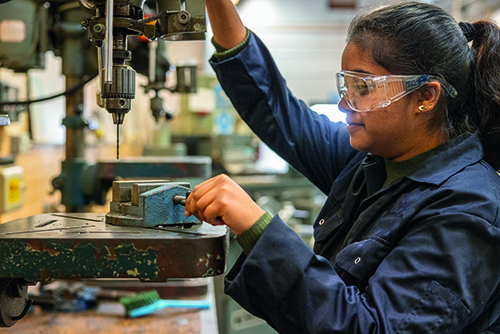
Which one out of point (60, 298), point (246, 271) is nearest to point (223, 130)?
point (60, 298)

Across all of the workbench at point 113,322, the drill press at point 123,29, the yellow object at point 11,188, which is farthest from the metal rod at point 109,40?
the yellow object at point 11,188

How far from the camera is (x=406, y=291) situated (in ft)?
2.36

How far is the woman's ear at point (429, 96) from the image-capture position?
911 mm

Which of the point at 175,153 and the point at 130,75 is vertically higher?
the point at 130,75

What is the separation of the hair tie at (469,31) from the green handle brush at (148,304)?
39.9 inches

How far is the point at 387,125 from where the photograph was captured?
3.05 ft

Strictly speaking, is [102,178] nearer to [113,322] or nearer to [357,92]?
[113,322]

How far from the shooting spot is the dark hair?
0.90 metres

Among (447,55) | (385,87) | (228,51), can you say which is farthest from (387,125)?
(228,51)

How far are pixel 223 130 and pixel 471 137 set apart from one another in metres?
3.23

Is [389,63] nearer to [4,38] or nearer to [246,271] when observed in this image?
[246,271]

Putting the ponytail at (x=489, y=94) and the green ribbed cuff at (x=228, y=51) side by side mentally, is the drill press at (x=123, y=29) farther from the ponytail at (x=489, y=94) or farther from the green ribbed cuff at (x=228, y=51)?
the ponytail at (x=489, y=94)

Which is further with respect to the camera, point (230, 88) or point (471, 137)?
point (230, 88)

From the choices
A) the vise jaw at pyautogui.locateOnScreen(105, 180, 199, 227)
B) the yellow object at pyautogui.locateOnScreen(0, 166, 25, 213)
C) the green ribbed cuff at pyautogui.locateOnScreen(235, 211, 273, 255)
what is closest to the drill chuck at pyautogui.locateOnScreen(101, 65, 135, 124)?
the vise jaw at pyautogui.locateOnScreen(105, 180, 199, 227)
